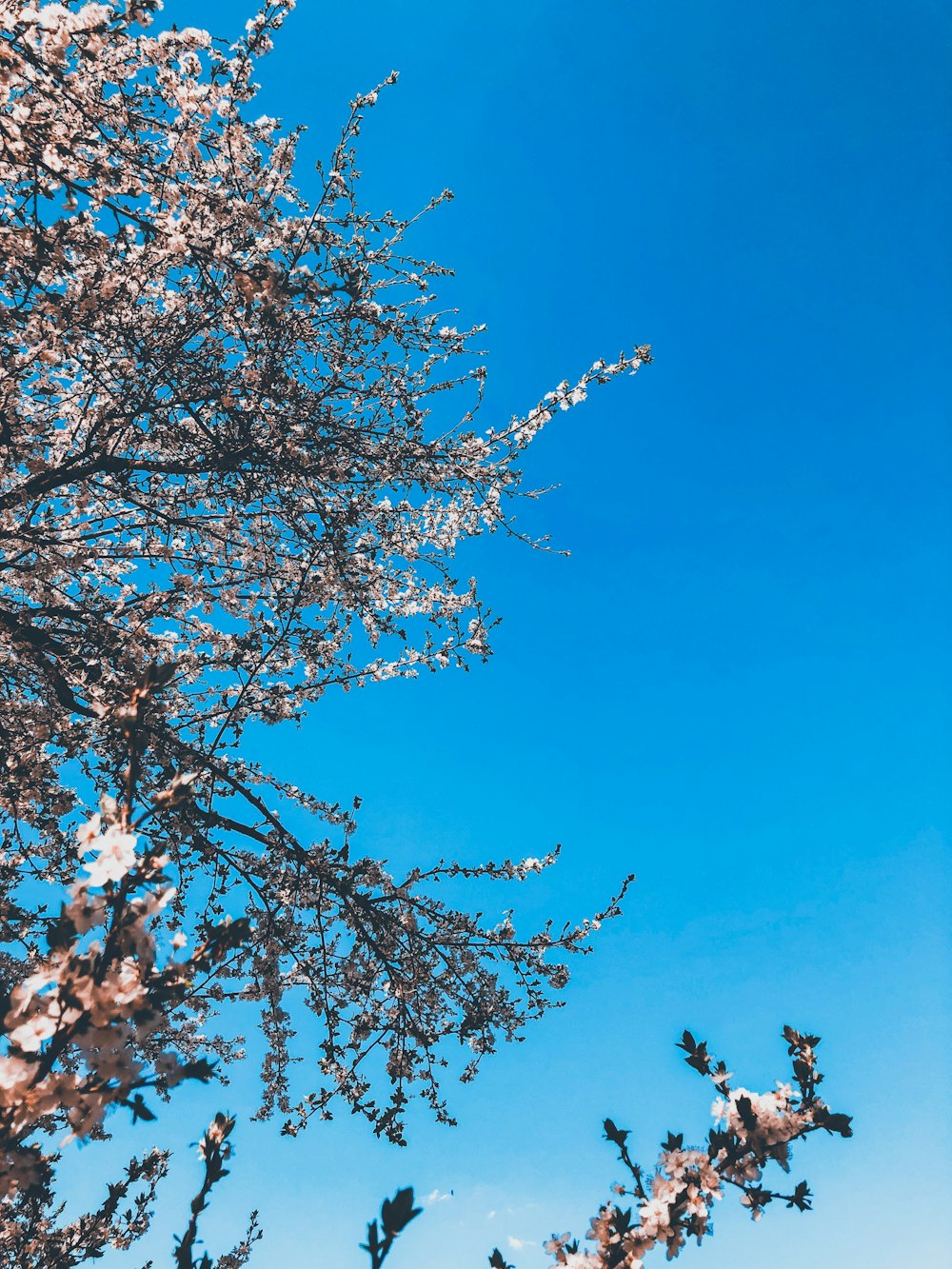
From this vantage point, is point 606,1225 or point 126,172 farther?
point 126,172

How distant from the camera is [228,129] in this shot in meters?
4.94

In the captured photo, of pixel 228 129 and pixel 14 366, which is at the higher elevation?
pixel 228 129

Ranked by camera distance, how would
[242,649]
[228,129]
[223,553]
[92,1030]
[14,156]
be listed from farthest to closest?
1. [223,553]
2. [242,649]
3. [228,129]
4. [14,156]
5. [92,1030]

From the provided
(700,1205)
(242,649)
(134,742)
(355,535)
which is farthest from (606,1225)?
(355,535)

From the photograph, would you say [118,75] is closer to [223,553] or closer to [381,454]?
[381,454]

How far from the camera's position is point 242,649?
5.95 metres

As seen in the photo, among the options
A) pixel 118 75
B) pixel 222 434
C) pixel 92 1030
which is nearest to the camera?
pixel 92 1030

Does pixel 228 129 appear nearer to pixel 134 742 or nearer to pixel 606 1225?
pixel 134 742

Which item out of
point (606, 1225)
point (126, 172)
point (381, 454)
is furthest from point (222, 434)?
point (606, 1225)

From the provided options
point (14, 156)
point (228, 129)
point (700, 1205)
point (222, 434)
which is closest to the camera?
point (700, 1205)

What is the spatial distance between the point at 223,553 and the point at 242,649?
1233mm

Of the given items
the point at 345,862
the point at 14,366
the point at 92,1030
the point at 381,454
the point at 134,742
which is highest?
the point at 381,454

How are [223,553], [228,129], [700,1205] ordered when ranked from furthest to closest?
1. [223,553]
2. [228,129]
3. [700,1205]

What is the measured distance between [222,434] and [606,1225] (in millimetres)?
5147
